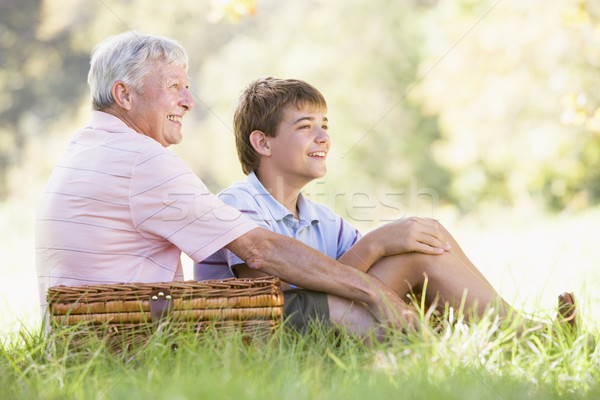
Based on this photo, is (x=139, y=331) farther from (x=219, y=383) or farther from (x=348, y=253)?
(x=348, y=253)

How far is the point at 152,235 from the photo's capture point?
2.66 meters

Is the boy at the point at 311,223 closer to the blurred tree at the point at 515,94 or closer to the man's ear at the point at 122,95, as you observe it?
the man's ear at the point at 122,95

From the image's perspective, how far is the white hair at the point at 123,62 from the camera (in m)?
2.92

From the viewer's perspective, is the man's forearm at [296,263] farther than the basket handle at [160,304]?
Yes

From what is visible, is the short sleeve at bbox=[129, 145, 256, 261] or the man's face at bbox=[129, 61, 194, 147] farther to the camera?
the man's face at bbox=[129, 61, 194, 147]

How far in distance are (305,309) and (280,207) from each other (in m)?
0.76

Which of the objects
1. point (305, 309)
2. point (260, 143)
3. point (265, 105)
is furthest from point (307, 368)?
Result: point (265, 105)

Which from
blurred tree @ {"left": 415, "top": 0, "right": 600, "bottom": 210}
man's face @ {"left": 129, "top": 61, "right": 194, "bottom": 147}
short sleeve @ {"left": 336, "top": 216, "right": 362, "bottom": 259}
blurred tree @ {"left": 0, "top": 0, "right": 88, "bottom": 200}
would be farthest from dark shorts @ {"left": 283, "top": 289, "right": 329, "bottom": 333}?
blurred tree @ {"left": 0, "top": 0, "right": 88, "bottom": 200}

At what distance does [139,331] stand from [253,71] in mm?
17438

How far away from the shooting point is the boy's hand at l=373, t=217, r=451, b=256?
281 centimetres

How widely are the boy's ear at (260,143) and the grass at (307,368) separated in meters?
1.19

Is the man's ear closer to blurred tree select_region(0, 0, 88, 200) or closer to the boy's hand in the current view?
the boy's hand

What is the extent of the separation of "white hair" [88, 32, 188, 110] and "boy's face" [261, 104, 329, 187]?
0.72 m

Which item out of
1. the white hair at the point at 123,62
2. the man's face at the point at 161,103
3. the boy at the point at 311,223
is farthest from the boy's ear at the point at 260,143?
the white hair at the point at 123,62
